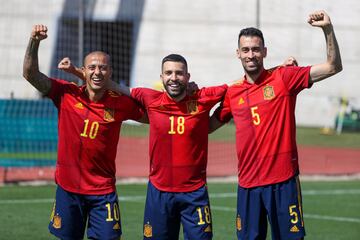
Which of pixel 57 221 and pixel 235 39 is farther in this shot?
pixel 235 39

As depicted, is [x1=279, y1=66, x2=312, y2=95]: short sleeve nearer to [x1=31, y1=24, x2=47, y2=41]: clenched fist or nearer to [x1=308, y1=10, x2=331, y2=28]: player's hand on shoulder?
[x1=308, y1=10, x2=331, y2=28]: player's hand on shoulder

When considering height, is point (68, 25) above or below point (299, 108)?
above

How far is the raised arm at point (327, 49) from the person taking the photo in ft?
25.7

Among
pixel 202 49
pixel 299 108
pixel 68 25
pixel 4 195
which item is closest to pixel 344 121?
pixel 299 108

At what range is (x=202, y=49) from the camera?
33.3 metres

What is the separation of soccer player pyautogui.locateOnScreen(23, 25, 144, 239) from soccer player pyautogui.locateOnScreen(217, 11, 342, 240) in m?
1.21

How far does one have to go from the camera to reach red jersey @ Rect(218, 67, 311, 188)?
26.5 ft

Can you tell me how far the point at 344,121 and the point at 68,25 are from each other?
10.4 metres

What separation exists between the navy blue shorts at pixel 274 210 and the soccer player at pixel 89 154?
1.22 metres

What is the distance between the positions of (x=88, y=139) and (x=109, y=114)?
0.31 meters

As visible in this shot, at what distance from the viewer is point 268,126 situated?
8102 mm

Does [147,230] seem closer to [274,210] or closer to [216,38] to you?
[274,210]

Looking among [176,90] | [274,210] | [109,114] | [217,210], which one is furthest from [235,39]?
[274,210]

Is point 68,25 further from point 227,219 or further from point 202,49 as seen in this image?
point 227,219
